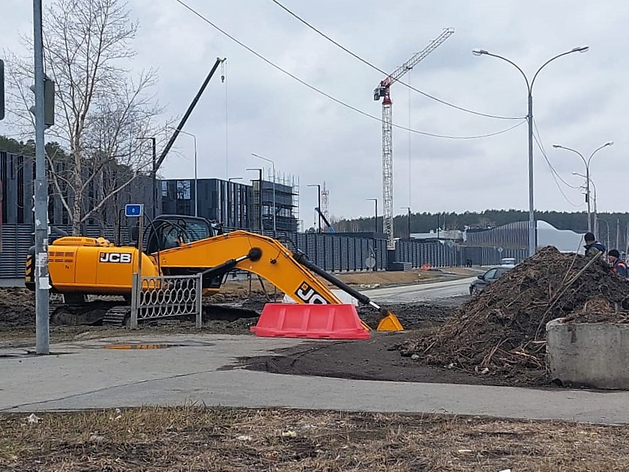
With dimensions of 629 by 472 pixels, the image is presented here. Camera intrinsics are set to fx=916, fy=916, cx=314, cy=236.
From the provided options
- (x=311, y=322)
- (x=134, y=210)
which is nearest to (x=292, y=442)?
(x=311, y=322)

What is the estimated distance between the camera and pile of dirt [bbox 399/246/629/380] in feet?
42.4

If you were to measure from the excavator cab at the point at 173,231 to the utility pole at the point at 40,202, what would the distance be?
23.0 ft

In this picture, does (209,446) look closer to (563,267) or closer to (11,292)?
(563,267)

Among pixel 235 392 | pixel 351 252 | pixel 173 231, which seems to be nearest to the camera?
pixel 235 392

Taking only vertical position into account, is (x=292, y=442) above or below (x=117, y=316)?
below

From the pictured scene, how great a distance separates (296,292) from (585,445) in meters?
13.0

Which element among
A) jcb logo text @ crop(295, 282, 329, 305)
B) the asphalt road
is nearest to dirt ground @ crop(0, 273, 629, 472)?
jcb logo text @ crop(295, 282, 329, 305)

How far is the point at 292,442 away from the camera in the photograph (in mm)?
7715

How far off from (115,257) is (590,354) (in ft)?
41.0

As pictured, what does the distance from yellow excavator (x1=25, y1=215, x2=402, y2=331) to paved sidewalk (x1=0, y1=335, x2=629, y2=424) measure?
656 centimetres

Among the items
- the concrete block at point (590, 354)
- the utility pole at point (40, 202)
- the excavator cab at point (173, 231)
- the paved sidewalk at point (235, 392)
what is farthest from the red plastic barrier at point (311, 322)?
the concrete block at point (590, 354)

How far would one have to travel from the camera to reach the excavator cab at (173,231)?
22.0 m

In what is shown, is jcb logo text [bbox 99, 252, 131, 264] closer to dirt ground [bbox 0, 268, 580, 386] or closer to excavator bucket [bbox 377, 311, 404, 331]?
dirt ground [bbox 0, 268, 580, 386]

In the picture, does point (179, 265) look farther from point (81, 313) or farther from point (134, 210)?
point (134, 210)
